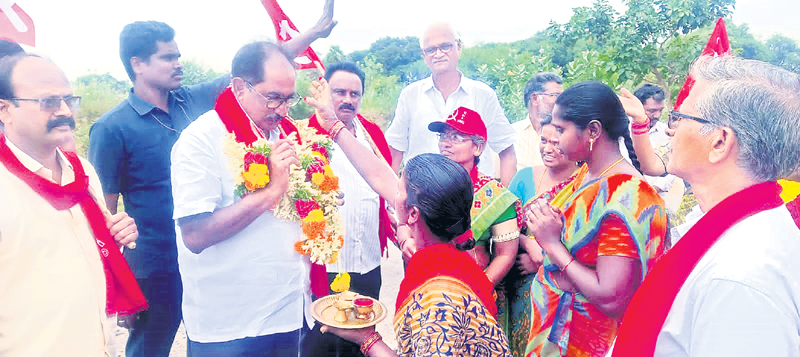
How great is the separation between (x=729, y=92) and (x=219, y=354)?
2.39 m

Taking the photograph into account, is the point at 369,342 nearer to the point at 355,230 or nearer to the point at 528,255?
the point at 528,255

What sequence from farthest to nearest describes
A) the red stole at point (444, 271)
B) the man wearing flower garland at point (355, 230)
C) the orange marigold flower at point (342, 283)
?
1. the man wearing flower garland at point (355, 230)
2. the orange marigold flower at point (342, 283)
3. the red stole at point (444, 271)

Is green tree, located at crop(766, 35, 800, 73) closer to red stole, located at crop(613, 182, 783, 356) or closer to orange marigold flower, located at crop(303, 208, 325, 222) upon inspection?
orange marigold flower, located at crop(303, 208, 325, 222)

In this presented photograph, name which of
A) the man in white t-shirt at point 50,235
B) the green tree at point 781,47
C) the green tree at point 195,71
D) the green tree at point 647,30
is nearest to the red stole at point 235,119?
the man in white t-shirt at point 50,235

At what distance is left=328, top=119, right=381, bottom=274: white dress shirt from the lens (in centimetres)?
349

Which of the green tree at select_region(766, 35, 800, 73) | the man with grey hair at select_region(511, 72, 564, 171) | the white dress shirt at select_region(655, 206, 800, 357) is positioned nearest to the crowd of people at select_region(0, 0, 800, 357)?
the white dress shirt at select_region(655, 206, 800, 357)

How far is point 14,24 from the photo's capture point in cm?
250

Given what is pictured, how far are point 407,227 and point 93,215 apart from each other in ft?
4.42

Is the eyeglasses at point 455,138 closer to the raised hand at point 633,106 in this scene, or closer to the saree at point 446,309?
the raised hand at point 633,106

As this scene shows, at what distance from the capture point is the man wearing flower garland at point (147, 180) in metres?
3.23

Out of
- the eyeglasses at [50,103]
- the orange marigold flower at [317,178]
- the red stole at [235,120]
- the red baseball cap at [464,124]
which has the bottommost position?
the orange marigold flower at [317,178]

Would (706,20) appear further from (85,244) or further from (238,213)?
(85,244)

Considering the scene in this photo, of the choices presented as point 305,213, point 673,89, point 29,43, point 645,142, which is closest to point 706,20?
point 673,89

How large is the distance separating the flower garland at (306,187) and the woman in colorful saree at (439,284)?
65cm
